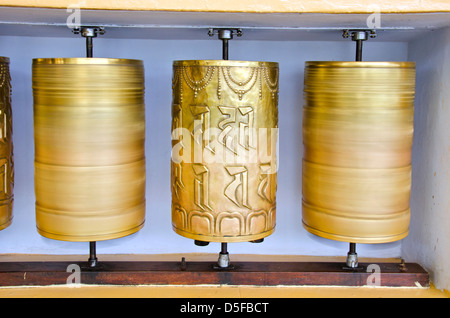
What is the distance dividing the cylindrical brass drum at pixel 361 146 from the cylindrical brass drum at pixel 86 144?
1.49 feet

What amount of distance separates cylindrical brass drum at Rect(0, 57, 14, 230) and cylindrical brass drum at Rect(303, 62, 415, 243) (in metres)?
0.75

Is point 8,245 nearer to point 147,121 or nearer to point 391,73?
point 147,121

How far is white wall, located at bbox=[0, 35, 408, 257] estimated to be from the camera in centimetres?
152

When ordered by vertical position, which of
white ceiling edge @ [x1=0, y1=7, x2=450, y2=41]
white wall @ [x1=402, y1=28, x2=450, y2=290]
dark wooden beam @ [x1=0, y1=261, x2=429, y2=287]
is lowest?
dark wooden beam @ [x1=0, y1=261, x2=429, y2=287]

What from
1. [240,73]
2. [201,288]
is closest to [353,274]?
[201,288]

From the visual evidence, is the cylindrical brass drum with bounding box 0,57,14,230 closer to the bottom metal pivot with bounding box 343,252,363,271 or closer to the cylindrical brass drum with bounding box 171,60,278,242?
the cylindrical brass drum with bounding box 171,60,278,242

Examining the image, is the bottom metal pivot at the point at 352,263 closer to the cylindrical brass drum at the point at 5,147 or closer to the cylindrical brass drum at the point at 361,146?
the cylindrical brass drum at the point at 361,146

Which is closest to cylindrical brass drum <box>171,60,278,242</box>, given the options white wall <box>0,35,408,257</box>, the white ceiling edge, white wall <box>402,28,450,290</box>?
the white ceiling edge

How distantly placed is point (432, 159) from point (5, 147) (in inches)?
42.9

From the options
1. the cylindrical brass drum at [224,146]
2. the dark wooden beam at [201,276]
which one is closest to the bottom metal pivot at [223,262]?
the dark wooden beam at [201,276]

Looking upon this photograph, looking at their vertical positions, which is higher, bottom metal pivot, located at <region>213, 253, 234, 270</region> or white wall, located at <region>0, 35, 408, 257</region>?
white wall, located at <region>0, 35, 408, 257</region>

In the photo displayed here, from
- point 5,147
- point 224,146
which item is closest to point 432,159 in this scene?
point 224,146

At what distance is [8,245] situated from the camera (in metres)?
1.59

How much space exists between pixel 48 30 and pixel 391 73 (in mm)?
865
